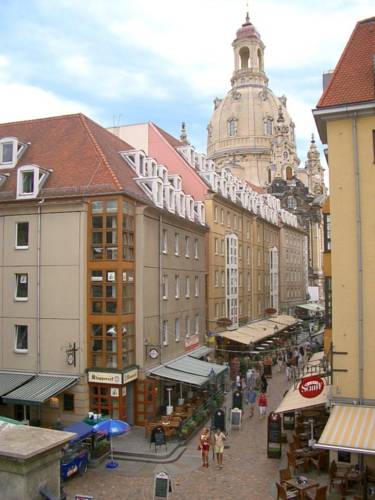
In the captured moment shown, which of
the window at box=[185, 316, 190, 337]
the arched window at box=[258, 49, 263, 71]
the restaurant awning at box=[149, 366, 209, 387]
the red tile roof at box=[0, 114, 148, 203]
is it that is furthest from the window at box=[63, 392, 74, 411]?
the arched window at box=[258, 49, 263, 71]

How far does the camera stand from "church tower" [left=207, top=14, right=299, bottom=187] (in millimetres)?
98375

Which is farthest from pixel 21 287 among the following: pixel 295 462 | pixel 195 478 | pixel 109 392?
pixel 295 462

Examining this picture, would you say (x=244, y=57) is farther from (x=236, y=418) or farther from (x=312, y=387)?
(x=312, y=387)

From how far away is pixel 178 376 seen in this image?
27438 mm

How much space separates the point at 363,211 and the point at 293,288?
55366 mm

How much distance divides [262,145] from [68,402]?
3350 inches

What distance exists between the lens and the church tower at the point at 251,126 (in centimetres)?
9838

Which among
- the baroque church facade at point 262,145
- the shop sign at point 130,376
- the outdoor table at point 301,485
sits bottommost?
the outdoor table at point 301,485

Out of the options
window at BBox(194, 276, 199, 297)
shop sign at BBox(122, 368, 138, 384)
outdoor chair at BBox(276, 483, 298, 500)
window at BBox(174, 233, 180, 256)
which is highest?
window at BBox(174, 233, 180, 256)

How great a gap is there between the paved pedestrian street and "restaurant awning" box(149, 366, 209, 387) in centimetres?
426

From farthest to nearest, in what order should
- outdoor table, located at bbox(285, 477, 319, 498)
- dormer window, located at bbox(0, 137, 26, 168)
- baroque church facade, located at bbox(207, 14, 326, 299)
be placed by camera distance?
baroque church facade, located at bbox(207, 14, 326, 299), dormer window, located at bbox(0, 137, 26, 168), outdoor table, located at bbox(285, 477, 319, 498)

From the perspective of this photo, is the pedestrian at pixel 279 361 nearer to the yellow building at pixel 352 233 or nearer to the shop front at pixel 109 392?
the shop front at pixel 109 392

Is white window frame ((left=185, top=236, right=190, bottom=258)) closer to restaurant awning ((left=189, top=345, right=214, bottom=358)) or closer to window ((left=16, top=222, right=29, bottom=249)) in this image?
restaurant awning ((left=189, top=345, right=214, bottom=358))

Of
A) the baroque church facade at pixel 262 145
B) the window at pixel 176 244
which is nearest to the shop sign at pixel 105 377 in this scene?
the window at pixel 176 244
